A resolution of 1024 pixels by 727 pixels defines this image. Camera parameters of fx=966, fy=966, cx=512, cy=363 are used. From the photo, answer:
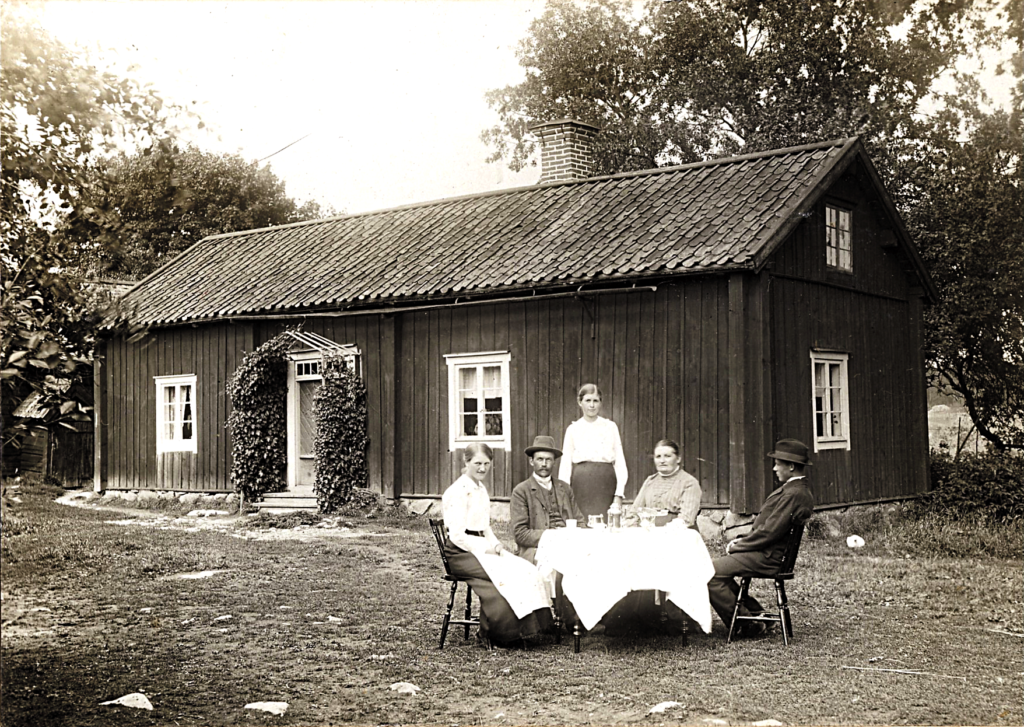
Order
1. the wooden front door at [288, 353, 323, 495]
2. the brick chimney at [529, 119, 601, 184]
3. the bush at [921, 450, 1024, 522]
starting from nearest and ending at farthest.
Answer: the bush at [921, 450, 1024, 522] < the brick chimney at [529, 119, 601, 184] < the wooden front door at [288, 353, 323, 495]

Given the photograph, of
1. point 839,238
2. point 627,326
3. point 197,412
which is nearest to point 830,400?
point 839,238

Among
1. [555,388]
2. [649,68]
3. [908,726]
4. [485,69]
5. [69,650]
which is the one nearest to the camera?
[908,726]

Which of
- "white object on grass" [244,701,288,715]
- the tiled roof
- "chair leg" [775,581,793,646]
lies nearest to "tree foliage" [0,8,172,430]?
"white object on grass" [244,701,288,715]

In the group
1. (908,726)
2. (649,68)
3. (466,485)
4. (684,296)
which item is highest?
(649,68)

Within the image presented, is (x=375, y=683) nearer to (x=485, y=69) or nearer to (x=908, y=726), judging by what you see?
(x=908, y=726)

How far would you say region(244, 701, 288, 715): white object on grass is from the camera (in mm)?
4930

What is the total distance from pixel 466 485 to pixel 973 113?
3.93m

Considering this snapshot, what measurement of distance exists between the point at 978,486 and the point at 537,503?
3674 mm

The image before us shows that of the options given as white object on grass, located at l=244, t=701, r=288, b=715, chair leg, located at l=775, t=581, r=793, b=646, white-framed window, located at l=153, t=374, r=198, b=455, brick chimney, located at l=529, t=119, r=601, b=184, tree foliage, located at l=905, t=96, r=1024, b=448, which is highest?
brick chimney, located at l=529, t=119, r=601, b=184

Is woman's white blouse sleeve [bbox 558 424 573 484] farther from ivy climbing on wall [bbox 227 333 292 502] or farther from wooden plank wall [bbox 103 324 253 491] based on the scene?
wooden plank wall [bbox 103 324 253 491]

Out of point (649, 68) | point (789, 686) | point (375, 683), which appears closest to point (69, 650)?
point (375, 683)

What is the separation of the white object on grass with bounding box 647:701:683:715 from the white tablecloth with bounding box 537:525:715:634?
40.3 inches

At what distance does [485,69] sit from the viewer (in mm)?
5957

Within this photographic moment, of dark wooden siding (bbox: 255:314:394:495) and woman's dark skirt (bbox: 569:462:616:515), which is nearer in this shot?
woman's dark skirt (bbox: 569:462:616:515)
